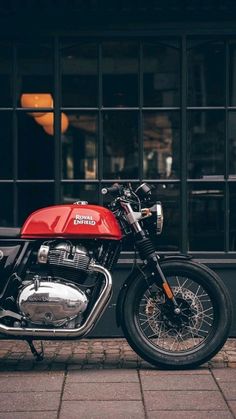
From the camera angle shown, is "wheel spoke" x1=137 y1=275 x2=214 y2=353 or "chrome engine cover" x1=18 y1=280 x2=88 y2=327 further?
"wheel spoke" x1=137 y1=275 x2=214 y2=353

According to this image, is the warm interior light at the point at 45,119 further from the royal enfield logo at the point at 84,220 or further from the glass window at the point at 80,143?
the royal enfield logo at the point at 84,220

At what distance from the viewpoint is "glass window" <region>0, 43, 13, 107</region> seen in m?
7.72

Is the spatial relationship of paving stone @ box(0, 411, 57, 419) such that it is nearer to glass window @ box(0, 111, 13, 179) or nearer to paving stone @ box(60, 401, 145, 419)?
paving stone @ box(60, 401, 145, 419)

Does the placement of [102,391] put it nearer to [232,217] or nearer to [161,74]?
[232,217]

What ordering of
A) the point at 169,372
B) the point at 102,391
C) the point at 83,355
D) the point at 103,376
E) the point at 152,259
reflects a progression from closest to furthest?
the point at 102,391, the point at 103,376, the point at 169,372, the point at 152,259, the point at 83,355

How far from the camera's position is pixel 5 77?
772 cm

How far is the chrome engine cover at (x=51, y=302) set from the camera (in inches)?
245

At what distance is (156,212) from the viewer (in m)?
6.39

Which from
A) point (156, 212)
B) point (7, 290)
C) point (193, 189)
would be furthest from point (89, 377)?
point (193, 189)

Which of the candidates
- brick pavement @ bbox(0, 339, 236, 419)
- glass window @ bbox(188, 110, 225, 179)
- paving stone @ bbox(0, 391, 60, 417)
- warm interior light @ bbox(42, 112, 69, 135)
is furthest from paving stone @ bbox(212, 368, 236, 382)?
warm interior light @ bbox(42, 112, 69, 135)

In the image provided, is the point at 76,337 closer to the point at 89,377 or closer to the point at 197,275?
the point at 89,377

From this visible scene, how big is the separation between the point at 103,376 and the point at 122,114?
8.26ft

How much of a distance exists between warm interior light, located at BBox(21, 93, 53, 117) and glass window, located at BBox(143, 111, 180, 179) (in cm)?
84

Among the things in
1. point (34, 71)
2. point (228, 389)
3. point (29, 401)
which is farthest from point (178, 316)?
point (34, 71)
